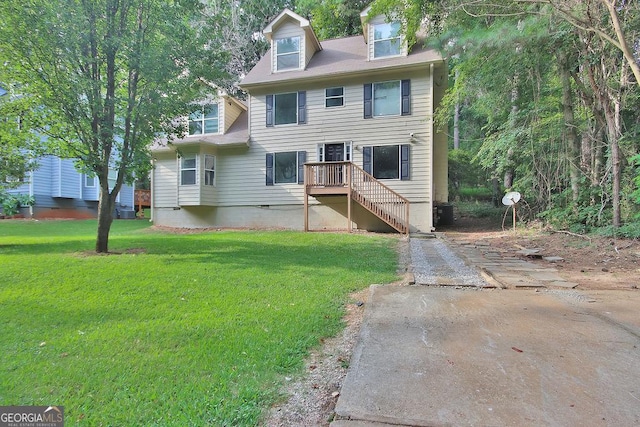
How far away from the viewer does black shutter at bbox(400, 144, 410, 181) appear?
12.0 m

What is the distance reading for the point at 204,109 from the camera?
7.97 metres

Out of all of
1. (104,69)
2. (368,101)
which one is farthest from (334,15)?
(104,69)

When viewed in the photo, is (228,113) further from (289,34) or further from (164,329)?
(164,329)

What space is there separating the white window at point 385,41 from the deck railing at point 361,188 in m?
4.54

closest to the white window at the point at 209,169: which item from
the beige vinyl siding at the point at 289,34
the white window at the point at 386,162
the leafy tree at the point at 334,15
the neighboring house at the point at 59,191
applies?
the beige vinyl siding at the point at 289,34

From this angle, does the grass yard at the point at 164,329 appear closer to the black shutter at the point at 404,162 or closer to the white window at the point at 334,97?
the black shutter at the point at 404,162

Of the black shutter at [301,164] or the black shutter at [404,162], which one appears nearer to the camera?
the black shutter at [404,162]

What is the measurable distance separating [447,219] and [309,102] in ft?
26.4

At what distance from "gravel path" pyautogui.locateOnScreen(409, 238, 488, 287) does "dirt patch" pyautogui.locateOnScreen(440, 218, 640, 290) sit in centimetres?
134

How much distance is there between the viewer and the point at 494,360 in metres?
2.34

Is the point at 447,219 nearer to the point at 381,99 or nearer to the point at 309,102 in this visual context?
the point at 381,99

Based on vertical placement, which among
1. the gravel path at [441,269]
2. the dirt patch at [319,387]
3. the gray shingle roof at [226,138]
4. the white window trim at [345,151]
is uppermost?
the gray shingle roof at [226,138]

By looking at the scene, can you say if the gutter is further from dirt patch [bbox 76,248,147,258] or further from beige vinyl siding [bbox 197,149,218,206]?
dirt patch [bbox 76,248,147,258]

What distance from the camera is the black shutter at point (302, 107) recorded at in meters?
13.1
